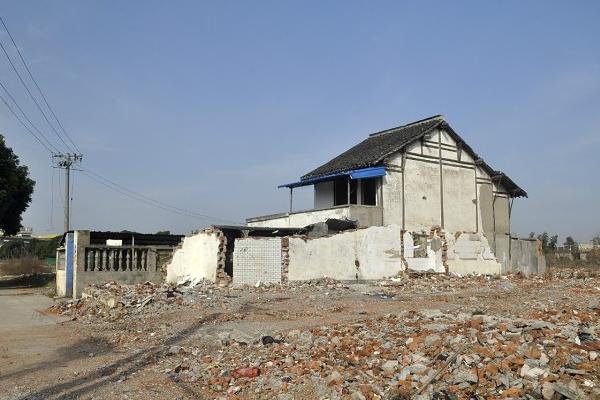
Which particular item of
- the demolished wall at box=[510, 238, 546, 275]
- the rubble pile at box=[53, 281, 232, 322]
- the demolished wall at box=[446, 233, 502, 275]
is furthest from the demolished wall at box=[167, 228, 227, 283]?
the demolished wall at box=[510, 238, 546, 275]

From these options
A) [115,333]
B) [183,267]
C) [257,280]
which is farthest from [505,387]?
[183,267]

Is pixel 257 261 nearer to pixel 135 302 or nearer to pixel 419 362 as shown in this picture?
pixel 135 302

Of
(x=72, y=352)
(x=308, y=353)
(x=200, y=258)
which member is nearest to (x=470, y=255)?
(x=200, y=258)

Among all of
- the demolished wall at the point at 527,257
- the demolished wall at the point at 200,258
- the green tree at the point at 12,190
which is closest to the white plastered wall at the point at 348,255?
the demolished wall at the point at 200,258

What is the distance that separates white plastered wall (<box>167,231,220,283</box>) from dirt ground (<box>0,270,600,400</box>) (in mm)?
5410

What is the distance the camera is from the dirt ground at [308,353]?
580cm

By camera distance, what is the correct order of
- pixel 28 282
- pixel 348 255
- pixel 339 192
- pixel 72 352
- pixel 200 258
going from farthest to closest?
pixel 28 282 < pixel 339 192 < pixel 200 258 < pixel 348 255 < pixel 72 352

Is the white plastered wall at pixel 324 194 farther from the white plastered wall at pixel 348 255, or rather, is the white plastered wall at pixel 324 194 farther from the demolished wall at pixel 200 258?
the demolished wall at pixel 200 258

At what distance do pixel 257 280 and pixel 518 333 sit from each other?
12.3 m

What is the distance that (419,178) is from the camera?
25375 millimetres

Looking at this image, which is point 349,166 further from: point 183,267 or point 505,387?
point 505,387

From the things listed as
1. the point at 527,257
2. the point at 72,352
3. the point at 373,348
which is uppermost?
the point at 527,257

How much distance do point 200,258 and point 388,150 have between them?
9.80 metres

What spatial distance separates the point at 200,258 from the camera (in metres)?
20.0
